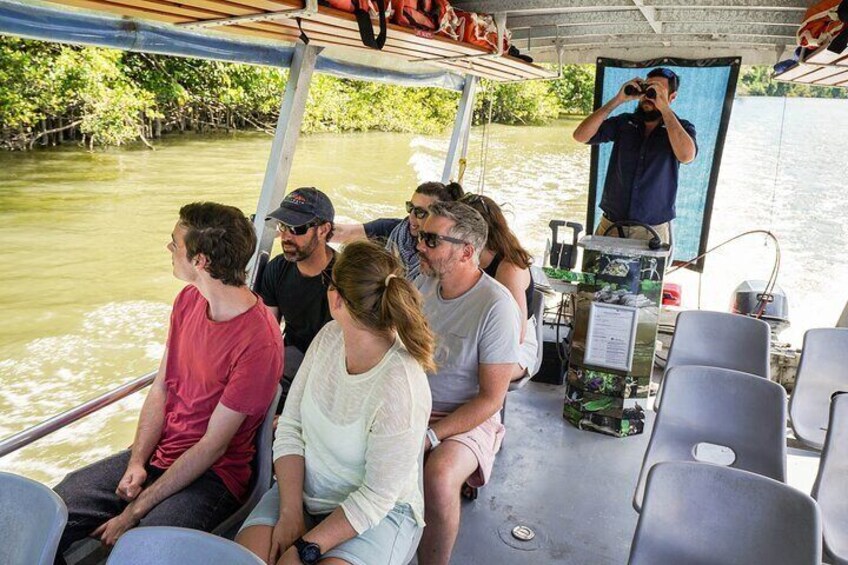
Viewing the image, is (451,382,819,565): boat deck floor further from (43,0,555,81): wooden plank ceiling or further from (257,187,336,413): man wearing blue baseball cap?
(43,0,555,81): wooden plank ceiling

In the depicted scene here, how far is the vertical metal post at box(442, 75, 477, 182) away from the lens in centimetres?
566

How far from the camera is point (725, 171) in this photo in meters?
21.6

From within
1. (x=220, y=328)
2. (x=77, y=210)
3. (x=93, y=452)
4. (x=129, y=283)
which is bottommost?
(x=93, y=452)

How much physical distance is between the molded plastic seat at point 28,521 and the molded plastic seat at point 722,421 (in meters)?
1.75

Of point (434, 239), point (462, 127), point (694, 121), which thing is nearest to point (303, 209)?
point (434, 239)

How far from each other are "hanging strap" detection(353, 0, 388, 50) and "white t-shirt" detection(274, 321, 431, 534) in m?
1.21

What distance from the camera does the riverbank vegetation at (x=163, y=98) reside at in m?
11.0

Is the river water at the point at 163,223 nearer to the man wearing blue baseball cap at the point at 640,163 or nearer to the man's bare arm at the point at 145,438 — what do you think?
the man wearing blue baseball cap at the point at 640,163

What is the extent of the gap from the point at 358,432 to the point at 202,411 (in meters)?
0.62

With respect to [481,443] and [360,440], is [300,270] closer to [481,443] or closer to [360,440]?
[481,443]

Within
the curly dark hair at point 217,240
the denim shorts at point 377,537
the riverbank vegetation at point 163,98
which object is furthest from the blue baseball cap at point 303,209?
the riverbank vegetation at point 163,98

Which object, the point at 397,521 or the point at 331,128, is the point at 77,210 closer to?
the point at 331,128

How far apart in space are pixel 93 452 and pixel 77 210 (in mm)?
7142

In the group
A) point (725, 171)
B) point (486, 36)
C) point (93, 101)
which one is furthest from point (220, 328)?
point (725, 171)
